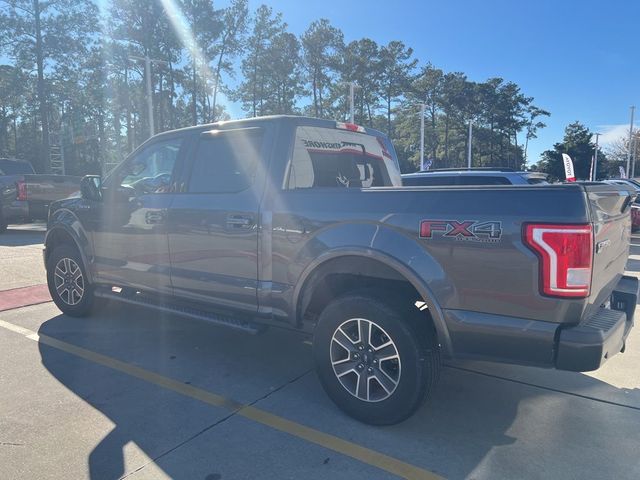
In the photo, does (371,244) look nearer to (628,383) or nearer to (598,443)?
(598,443)

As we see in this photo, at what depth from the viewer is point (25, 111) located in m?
50.0

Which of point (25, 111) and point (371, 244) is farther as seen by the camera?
point (25, 111)

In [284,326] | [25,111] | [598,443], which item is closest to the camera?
[598,443]

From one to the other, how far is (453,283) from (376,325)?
594 mm

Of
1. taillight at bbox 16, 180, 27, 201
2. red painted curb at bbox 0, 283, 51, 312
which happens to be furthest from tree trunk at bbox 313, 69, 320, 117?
red painted curb at bbox 0, 283, 51, 312

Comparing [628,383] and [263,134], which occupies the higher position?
[263,134]

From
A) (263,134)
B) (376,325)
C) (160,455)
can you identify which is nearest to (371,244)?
(376,325)

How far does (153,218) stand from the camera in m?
4.36

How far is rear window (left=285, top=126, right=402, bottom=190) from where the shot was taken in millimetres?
3797

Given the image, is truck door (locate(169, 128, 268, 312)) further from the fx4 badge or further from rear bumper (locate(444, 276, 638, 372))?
rear bumper (locate(444, 276, 638, 372))

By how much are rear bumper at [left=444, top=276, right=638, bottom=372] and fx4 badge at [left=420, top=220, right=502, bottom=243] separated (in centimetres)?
44

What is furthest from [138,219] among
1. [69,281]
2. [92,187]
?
[69,281]

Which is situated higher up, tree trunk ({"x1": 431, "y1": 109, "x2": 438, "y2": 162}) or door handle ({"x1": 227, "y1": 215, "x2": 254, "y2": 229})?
tree trunk ({"x1": 431, "y1": 109, "x2": 438, "y2": 162})

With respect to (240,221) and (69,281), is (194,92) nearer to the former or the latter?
(69,281)
